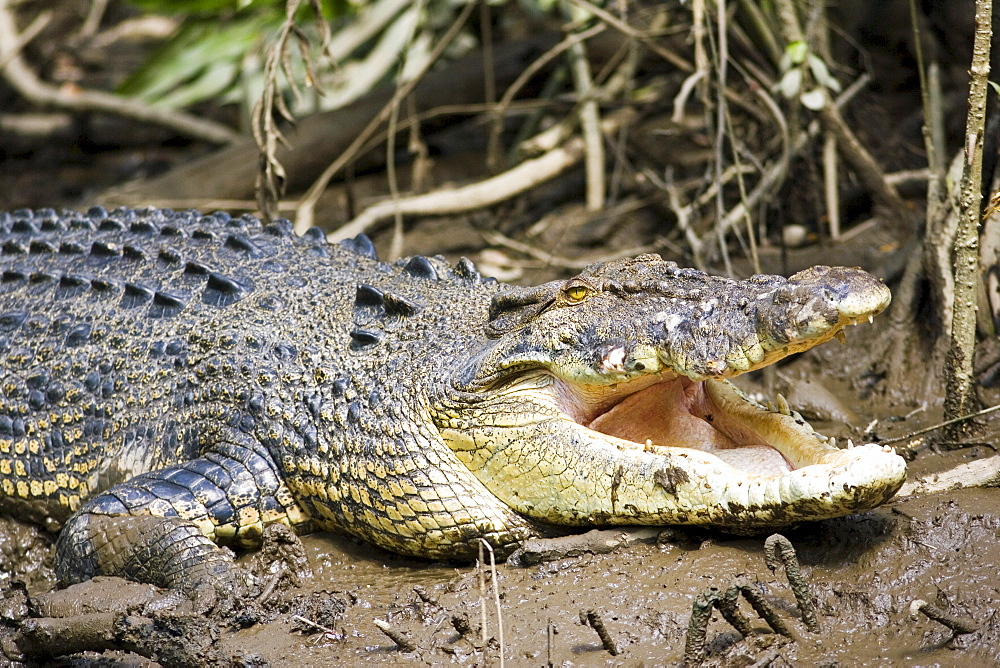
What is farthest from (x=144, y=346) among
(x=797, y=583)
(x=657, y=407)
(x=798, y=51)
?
(x=798, y=51)

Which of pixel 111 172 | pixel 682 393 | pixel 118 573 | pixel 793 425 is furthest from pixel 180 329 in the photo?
pixel 111 172

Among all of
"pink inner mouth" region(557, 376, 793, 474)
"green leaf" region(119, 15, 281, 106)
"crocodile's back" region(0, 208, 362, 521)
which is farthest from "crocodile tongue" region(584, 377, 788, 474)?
"green leaf" region(119, 15, 281, 106)

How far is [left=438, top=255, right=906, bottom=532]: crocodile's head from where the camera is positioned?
259 centimetres

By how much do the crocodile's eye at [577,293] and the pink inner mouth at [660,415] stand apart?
0.84 ft

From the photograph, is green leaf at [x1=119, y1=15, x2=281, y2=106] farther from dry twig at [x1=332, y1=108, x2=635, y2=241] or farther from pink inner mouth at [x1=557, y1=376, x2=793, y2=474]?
pink inner mouth at [x1=557, y1=376, x2=793, y2=474]

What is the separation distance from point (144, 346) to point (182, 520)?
0.78m

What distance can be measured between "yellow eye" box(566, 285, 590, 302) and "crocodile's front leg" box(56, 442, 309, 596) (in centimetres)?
118

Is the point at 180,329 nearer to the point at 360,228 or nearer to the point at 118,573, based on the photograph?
the point at 118,573

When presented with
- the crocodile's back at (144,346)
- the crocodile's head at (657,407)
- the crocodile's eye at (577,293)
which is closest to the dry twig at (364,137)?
the crocodile's back at (144,346)

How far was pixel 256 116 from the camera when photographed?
4.81 m

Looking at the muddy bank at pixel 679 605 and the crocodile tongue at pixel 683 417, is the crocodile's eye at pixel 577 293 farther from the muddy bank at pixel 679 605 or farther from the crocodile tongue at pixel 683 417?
the muddy bank at pixel 679 605

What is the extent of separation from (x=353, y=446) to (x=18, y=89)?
6.71m

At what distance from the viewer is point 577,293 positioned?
10.1 ft

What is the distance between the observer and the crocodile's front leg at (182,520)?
324 centimetres
